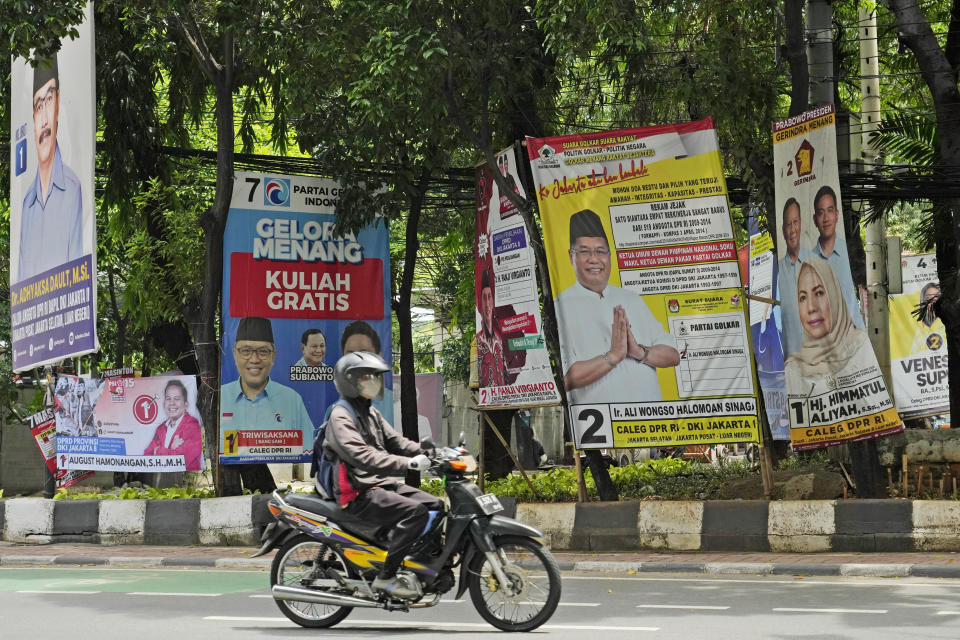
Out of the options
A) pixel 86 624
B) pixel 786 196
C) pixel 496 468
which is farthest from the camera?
pixel 496 468

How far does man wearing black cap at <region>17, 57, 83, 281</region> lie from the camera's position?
14.3m

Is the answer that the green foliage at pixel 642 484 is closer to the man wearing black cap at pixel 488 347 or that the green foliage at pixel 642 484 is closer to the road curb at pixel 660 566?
the man wearing black cap at pixel 488 347

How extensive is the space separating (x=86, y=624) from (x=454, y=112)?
24.8ft

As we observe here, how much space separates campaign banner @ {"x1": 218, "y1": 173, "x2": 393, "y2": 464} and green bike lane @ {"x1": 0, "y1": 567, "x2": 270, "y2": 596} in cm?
278

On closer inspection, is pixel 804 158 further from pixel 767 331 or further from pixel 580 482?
pixel 767 331

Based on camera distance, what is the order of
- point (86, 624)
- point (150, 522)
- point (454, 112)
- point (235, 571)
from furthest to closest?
point (150, 522) < point (454, 112) < point (235, 571) < point (86, 624)

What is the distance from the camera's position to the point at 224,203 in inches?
590

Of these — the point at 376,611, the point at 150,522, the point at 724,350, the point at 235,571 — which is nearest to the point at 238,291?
the point at 150,522

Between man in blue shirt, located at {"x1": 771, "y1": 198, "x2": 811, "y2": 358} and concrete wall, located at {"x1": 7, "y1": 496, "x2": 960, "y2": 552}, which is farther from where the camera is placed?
man in blue shirt, located at {"x1": 771, "y1": 198, "x2": 811, "y2": 358}

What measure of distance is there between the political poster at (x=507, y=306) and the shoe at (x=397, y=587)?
19.7 ft

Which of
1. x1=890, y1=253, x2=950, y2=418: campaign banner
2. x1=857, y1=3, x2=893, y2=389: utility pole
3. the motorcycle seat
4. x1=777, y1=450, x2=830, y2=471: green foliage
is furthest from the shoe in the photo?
x1=890, y1=253, x2=950, y2=418: campaign banner

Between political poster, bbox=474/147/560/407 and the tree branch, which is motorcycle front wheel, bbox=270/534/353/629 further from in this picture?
the tree branch

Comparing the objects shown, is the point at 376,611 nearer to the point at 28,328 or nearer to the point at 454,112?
the point at 454,112

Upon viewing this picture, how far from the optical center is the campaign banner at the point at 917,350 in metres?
19.4
